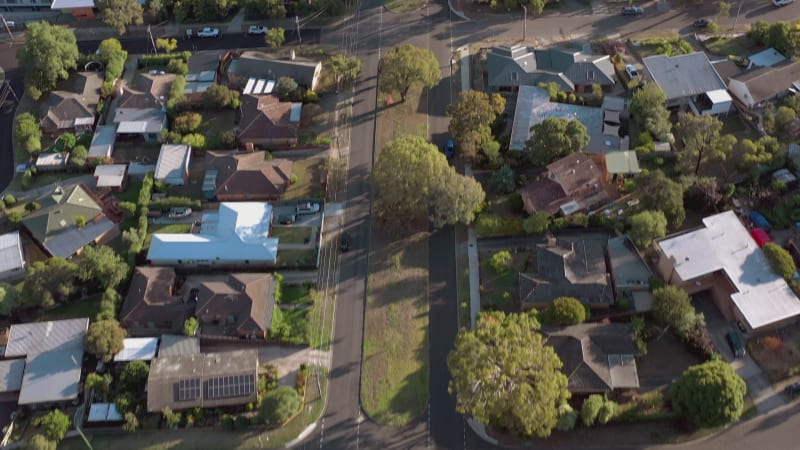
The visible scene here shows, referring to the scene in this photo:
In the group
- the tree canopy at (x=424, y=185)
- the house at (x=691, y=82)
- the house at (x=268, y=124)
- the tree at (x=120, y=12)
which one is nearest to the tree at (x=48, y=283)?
the house at (x=268, y=124)

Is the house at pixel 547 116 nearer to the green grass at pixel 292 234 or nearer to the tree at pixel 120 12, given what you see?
the green grass at pixel 292 234

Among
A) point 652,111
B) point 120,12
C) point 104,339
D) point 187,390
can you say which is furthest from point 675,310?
point 120,12

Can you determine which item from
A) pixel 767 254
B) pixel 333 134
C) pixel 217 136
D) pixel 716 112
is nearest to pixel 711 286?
pixel 767 254

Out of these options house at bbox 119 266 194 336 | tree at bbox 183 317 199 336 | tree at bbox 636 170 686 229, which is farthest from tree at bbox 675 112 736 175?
house at bbox 119 266 194 336

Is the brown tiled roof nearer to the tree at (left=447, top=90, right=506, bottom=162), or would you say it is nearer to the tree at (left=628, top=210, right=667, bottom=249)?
the tree at (left=447, top=90, right=506, bottom=162)

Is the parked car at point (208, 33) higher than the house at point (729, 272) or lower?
higher

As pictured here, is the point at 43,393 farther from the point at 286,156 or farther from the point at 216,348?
the point at 286,156
